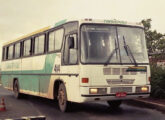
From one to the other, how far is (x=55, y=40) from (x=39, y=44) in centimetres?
204

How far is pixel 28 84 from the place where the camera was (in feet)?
51.8

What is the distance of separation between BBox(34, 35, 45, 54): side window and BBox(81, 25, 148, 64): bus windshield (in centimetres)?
377

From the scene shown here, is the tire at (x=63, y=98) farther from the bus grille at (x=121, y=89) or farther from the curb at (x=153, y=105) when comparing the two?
the curb at (x=153, y=105)

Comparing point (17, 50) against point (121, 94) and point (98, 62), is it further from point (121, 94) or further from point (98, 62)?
point (121, 94)

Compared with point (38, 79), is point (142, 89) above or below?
below

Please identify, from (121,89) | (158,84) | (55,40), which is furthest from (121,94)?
(158,84)

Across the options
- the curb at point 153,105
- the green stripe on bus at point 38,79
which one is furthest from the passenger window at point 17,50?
the curb at point 153,105

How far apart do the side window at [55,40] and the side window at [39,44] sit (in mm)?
878

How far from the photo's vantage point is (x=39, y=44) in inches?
575

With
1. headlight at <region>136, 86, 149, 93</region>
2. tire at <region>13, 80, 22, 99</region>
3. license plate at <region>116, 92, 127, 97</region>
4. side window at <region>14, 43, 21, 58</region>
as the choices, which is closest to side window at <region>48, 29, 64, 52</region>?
license plate at <region>116, 92, 127, 97</region>

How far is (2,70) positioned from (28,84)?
5.94 m

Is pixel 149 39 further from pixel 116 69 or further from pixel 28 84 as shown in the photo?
pixel 116 69

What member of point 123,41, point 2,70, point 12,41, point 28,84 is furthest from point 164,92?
point 2,70

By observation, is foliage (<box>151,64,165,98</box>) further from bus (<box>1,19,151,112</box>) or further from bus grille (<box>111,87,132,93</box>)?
bus grille (<box>111,87,132,93</box>)
